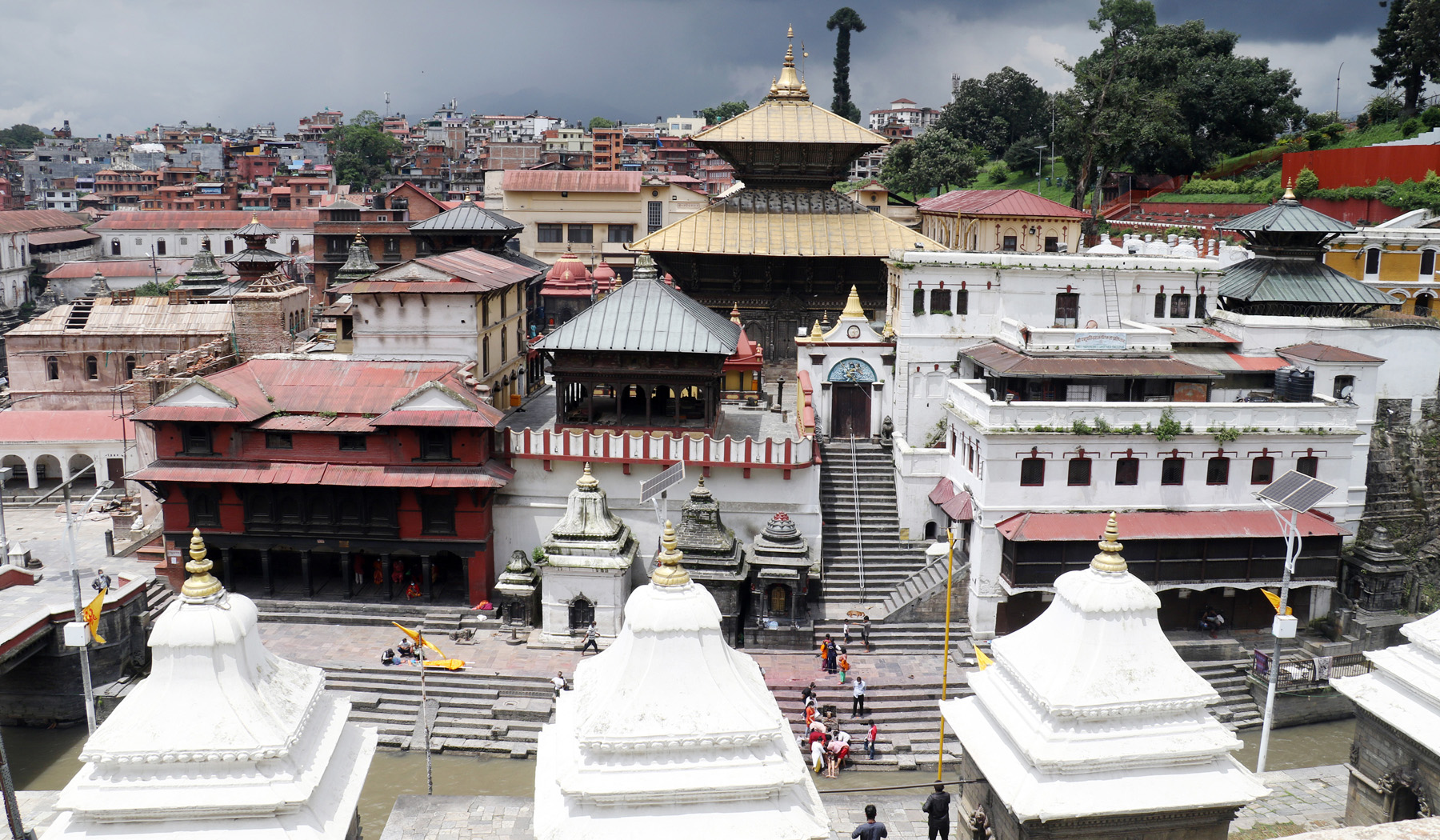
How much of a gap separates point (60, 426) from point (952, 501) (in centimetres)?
3564

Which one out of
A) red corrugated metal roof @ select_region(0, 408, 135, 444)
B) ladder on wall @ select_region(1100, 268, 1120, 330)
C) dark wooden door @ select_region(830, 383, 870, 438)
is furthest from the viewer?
red corrugated metal roof @ select_region(0, 408, 135, 444)

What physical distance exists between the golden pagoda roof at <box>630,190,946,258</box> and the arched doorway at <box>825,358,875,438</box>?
22.2ft

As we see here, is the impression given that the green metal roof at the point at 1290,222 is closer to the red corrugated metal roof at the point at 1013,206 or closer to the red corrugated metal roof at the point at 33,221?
the red corrugated metal roof at the point at 1013,206

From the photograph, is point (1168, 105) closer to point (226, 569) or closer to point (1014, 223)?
point (1014, 223)

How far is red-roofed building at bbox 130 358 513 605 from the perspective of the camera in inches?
1219

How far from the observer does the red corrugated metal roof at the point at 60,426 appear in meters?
44.5

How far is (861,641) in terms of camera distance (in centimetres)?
3027

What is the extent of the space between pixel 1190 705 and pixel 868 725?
14051mm

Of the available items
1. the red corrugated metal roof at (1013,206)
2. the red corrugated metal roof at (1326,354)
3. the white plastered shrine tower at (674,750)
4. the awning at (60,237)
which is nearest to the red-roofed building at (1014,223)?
the red corrugated metal roof at (1013,206)

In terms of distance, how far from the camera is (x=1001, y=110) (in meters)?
100

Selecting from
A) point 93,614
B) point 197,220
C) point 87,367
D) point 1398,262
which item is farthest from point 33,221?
point 1398,262

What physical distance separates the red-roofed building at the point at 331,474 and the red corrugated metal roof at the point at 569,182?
33.8m

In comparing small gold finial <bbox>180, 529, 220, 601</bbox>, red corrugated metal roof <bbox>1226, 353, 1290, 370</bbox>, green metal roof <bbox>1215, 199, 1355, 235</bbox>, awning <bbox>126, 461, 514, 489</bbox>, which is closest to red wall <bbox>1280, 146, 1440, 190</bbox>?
green metal roof <bbox>1215, 199, 1355, 235</bbox>

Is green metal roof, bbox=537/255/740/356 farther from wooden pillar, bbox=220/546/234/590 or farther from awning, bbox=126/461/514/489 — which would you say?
wooden pillar, bbox=220/546/234/590
